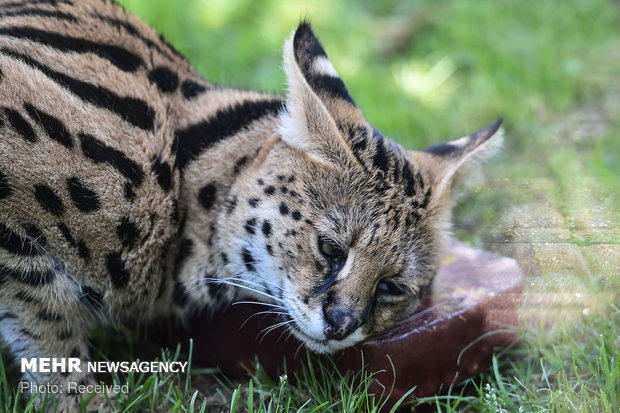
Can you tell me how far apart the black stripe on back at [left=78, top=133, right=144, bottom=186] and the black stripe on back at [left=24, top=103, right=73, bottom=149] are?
71 millimetres

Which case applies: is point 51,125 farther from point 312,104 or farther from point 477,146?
point 477,146

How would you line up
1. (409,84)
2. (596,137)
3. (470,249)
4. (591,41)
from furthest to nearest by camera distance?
(591,41)
(409,84)
(596,137)
(470,249)

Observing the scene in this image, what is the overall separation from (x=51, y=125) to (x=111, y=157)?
302 mm

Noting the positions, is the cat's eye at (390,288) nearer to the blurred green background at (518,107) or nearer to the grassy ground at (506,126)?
the grassy ground at (506,126)

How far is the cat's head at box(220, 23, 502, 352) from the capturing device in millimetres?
3297

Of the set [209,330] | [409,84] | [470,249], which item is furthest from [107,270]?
[409,84]

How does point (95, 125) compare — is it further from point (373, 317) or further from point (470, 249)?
point (470, 249)

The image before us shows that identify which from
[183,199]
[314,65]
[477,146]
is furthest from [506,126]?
[183,199]

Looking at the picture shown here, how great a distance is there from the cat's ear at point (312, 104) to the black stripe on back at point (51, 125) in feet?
3.36

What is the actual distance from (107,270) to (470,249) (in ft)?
6.70

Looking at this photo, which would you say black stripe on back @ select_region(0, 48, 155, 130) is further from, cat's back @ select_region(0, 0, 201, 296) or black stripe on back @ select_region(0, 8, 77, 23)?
black stripe on back @ select_region(0, 8, 77, 23)

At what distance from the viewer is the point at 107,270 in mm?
3510

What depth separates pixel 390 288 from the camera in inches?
137

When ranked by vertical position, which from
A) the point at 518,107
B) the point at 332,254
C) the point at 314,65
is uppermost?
the point at 518,107
